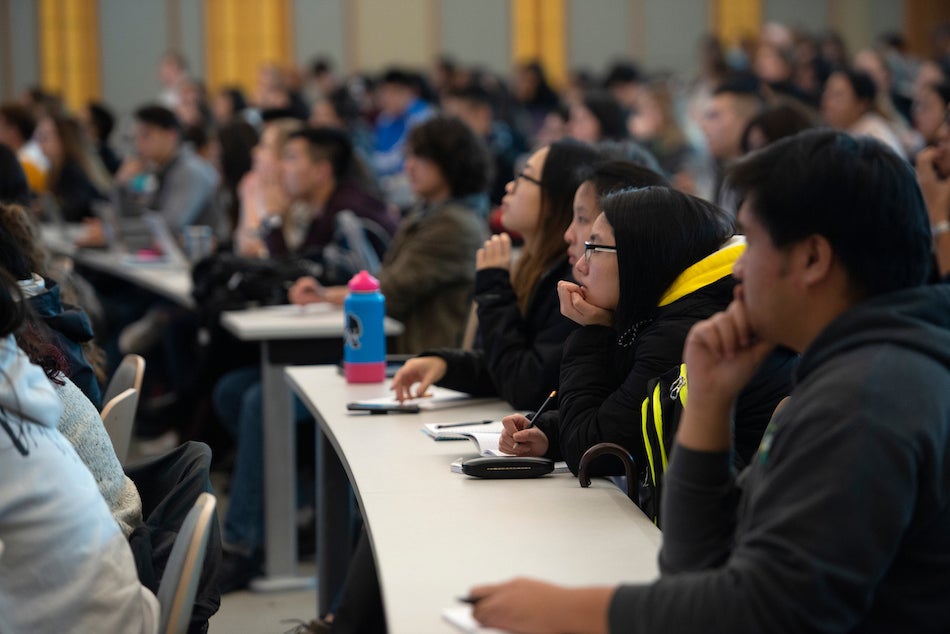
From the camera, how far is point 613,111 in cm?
660

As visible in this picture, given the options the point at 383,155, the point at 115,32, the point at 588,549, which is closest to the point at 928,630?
the point at 588,549

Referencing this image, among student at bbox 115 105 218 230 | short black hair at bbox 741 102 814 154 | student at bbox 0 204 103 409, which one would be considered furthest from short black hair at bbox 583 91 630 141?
student at bbox 0 204 103 409

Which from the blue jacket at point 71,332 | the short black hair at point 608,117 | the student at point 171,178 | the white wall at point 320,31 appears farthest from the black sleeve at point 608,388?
the white wall at point 320,31

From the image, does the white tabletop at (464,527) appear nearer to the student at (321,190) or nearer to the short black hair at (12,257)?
the short black hair at (12,257)

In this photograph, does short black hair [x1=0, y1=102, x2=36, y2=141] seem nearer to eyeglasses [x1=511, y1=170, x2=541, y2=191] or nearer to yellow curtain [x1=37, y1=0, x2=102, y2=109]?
yellow curtain [x1=37, y1=0, x2=102, y2=109]

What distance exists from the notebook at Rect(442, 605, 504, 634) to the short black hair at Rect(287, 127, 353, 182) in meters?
3.45

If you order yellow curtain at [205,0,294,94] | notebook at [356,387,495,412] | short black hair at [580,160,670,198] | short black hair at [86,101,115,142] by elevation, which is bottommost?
notebook at [356,387,495,412]

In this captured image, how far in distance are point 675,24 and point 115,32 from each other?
6.33 m

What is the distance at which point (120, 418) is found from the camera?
2504mm

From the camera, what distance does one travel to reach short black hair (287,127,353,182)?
187 inches

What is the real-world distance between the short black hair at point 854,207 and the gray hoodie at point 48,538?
96cm

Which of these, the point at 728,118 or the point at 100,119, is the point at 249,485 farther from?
the point at 100,119

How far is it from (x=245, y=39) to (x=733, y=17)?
5664 millimetres

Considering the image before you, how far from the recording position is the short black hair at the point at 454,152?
4.12 m
